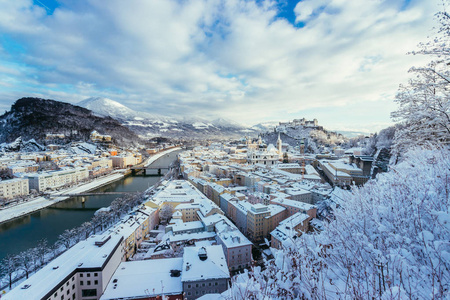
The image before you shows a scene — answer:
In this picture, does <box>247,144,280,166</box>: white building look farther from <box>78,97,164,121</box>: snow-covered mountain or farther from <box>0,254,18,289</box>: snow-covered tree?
<box>78,97,164,121</box>: snow-covered mountain

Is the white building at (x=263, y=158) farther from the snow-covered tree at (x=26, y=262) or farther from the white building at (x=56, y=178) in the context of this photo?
the snow-covered tree at (x=26, y=262)

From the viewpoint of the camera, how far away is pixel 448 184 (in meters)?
1.68

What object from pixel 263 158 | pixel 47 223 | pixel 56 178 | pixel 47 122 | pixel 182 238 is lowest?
pixel 47 223

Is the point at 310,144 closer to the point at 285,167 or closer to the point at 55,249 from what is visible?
the point at 285,167

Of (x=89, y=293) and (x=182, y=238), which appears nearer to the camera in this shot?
(x=89, y=293)

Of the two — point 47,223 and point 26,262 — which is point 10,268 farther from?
point 47,223

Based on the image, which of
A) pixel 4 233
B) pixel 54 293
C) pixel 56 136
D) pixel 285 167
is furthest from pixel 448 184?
pixel 56 136

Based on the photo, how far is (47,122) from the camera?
37.4 metres

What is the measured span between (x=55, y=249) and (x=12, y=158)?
23861 millimetres

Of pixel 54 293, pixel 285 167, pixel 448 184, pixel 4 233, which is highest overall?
pixel 448 184

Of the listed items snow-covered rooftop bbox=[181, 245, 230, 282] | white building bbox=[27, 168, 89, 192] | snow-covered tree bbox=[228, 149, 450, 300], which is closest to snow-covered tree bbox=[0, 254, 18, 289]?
snow-covered rooftop bbox=[181, 245, 230, 282]

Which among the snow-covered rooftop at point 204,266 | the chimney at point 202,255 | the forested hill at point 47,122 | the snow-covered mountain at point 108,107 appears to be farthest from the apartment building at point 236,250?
the snow-covered mountain at point 108,107

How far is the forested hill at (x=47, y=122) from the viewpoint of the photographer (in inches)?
1346

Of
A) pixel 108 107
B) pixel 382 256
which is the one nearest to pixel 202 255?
pixel 382 256
